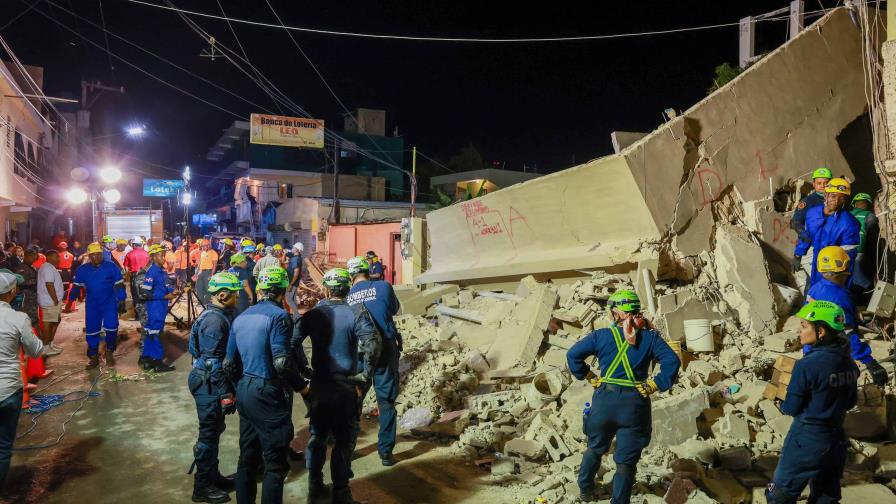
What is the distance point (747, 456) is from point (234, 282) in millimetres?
4429

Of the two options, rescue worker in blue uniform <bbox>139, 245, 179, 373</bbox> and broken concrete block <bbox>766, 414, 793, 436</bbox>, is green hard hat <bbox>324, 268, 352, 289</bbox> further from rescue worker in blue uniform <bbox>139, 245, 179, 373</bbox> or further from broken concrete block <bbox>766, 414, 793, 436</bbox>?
rescue worker in blue uniform <bbox>139, 245, 179, 373</bbox>

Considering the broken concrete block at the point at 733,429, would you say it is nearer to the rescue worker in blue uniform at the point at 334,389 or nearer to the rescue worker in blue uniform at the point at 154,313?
the rescue worker in blue uniform at the point at 334,389

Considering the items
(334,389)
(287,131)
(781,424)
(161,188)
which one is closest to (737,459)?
(781,424)

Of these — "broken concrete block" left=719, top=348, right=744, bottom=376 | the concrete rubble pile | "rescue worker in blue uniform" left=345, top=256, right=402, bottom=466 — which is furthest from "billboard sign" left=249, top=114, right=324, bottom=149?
"broken concrete block" left=719, top=348, right=744, bottom=376

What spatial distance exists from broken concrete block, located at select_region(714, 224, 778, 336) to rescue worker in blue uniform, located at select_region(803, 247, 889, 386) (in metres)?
1.25

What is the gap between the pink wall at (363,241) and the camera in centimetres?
1992

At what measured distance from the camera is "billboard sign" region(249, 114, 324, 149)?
3241cm

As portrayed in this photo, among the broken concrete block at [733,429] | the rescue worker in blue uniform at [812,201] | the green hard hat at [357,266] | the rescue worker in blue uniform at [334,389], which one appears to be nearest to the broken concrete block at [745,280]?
the rescue worker in blue uniform at [812,201]

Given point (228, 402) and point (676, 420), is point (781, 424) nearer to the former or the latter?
point (676, 420)

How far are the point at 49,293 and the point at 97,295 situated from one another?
65cm

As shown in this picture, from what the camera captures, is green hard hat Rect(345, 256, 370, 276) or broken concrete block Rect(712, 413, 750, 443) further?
green hard hat Rect(345, 256, 370, 276)

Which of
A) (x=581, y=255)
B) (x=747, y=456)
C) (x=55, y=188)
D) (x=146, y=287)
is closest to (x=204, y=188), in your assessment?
(x=55, y=188)

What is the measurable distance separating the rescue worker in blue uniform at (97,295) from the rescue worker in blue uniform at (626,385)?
816 centimetres

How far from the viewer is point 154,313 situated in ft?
28.1
